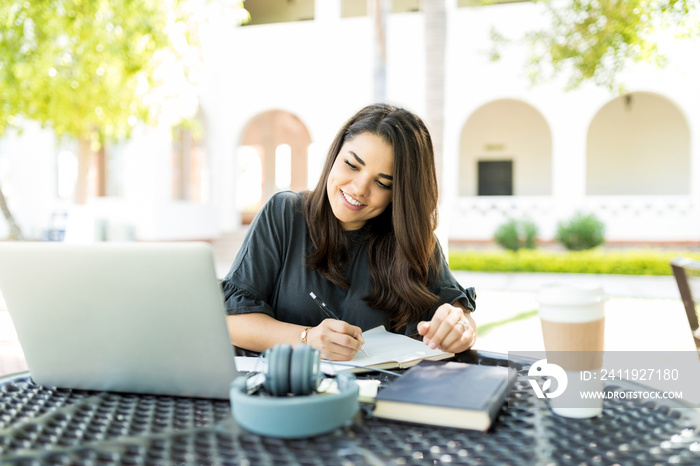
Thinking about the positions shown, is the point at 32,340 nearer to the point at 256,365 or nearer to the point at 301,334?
the point at 256,365

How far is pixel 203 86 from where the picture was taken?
11.2 meters

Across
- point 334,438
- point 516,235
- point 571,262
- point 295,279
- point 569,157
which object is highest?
point 569,157

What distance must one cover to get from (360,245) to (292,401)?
42.1 inches

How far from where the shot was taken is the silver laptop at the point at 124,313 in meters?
0.92

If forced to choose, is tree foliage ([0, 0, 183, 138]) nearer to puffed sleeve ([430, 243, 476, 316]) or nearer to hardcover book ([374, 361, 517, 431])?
puffed sleeve ([430, 243, 476, 316])

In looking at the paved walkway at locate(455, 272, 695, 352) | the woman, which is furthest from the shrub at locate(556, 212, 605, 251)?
the woman

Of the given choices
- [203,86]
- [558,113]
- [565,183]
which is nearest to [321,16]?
[203,86]

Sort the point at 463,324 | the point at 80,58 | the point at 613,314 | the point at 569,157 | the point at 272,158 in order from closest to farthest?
1. the point at 463,324
2. the point at 613,314
3. the point at 80,58
4. the point at 569,157
5. the point at 272,158

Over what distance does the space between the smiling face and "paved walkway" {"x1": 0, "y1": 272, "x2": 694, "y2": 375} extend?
4.12 feet

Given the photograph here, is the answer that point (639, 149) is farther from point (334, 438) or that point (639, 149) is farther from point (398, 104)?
point (334, 438)

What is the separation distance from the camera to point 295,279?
181 centimetres

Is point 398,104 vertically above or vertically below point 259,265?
above

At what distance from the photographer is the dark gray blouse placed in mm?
1750

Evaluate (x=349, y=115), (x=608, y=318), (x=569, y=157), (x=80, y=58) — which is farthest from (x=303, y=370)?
(x=569, y=157)
